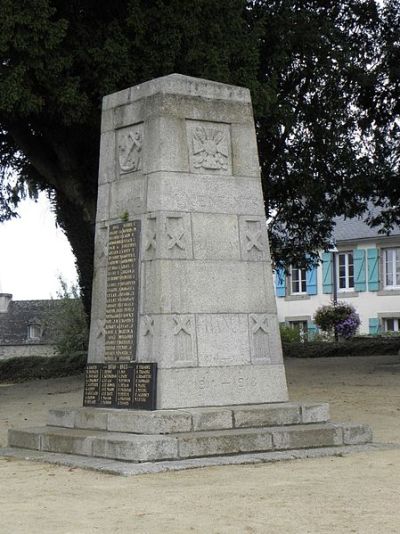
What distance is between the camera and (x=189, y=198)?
11727 millimetres

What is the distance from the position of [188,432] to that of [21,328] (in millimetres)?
46955

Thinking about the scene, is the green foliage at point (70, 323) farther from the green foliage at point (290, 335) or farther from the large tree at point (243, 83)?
the large tree at point (243, 83)

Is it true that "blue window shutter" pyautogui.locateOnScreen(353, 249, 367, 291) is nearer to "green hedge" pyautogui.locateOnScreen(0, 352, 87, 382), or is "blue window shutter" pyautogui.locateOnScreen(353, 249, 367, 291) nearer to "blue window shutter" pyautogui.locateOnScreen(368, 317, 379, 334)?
"blue window shutter" pyautogui.locateOnScreen(368, 317, 379, 334)

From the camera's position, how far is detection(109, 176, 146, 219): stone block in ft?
38.8

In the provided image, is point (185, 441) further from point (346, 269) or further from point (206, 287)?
point (346, 269)

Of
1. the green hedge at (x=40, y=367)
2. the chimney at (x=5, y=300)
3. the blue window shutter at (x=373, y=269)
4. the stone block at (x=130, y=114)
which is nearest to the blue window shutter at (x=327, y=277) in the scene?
the blue window shutter at (x=373, y=269)

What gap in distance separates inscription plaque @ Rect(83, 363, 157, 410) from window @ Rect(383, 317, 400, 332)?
3377 cm

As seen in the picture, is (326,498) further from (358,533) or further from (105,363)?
(105,363)

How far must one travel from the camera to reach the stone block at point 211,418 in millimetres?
11133

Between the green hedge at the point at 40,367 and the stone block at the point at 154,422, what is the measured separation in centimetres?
1504

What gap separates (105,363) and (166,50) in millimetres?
8551

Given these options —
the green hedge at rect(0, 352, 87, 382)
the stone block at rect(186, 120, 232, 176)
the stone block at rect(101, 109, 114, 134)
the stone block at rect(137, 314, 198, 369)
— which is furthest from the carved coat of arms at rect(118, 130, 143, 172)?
the green hedge at rect(0, 352, 87, 382)

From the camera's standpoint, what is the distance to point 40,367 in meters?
27.7

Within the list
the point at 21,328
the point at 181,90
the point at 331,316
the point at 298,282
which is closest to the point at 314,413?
the point at 181,90
